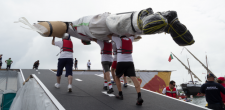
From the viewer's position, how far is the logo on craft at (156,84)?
56.0 feet

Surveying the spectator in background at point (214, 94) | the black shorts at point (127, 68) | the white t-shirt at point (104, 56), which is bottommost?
the spectator in background at point (214, 94)

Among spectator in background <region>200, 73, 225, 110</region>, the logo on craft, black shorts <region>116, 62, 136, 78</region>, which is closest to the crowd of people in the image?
black shorts <region>116, 62, 136, 78</region>

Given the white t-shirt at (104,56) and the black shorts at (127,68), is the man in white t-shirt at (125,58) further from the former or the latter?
the white t-shirt at (104,56)

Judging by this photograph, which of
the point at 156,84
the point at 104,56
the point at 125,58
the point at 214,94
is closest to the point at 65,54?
the point at 104,56

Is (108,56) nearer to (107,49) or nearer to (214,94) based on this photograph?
(107,49)

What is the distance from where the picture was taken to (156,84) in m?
17.5

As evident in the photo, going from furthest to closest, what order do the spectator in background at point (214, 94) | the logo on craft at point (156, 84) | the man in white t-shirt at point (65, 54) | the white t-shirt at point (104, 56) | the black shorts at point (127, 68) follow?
the logo on craft at point (156, 84), the white t-shirt at point (104, 56), the man in white t-shirt at point (65, 54), the spectator in background at point (214, 94), the black shorts at point (127, 68)

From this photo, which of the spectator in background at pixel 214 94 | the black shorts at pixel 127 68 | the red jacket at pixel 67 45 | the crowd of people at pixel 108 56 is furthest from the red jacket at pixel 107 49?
the spectator in background at pixel 214 94

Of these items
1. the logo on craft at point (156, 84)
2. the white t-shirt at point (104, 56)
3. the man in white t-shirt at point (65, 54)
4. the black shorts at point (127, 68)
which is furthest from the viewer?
the logo on craft at point (156, 84)

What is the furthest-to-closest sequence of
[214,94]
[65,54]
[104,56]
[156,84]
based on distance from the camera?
1. [156,84]
2. [104,56]
3. [65,54]
4. [214,94]

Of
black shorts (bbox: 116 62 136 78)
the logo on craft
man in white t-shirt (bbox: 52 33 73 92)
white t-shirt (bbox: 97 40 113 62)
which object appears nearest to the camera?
black shorts (bbox: 116 62 136 78)

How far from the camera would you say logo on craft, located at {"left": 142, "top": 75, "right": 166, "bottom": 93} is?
56.0ft

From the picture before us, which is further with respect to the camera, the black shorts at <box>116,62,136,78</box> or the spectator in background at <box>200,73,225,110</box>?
the spectator in background at <box>200,73,225,110</box>

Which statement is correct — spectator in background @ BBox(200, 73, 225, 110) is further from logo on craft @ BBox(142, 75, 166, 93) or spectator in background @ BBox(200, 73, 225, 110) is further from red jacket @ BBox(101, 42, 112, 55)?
logo on craft @ BBox(142, 75, 166, 93)
